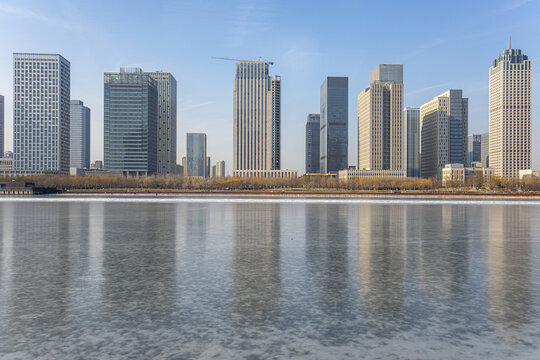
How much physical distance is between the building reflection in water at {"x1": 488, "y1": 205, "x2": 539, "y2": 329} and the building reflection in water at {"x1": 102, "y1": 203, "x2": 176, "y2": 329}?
6.51m

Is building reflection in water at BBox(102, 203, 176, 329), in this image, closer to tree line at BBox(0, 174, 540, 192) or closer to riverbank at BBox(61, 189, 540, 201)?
riverbank at BBox(61, 189, 540, 201)

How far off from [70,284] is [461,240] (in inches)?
615

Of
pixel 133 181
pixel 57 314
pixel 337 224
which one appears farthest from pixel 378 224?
pixel 133 181

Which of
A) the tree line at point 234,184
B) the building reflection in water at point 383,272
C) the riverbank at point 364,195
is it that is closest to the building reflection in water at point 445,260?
the building reflection in water at point 383,272

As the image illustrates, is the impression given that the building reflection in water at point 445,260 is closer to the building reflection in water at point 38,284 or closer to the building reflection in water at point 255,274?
the building reflection in water at point 255,274

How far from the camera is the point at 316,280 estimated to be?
10.6 metres

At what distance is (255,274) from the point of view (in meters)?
11.3

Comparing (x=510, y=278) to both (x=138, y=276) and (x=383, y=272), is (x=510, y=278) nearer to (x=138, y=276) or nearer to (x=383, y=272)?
(x=383, y=272)

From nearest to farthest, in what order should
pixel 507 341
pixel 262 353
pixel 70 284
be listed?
pixel 262 353, pixel 507 341, pixel 70 284

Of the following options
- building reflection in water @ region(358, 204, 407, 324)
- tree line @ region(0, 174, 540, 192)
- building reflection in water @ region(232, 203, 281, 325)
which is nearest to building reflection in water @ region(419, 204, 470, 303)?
building reflection in water @ region(358, 204, 407, 324)

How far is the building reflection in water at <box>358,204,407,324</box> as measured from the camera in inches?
323

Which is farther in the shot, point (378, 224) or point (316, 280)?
point (378, 224)

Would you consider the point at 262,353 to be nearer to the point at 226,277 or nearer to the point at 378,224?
the point at 226,277

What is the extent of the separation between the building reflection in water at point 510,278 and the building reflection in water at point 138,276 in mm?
6508
